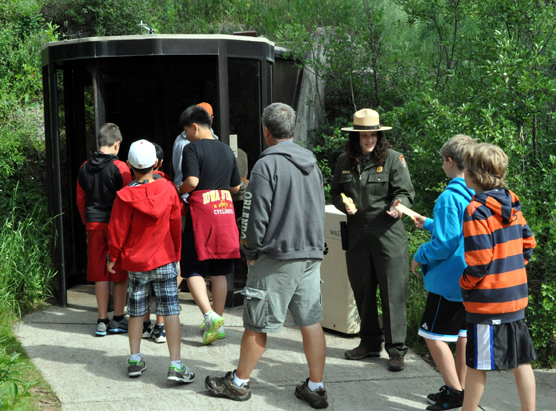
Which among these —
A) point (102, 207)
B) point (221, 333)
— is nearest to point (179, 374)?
point (221, 333)

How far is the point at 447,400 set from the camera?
11.8 ft

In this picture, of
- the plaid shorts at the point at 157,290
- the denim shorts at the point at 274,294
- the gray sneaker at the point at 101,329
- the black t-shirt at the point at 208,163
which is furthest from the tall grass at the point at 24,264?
the denim shorts at the point at 274,294

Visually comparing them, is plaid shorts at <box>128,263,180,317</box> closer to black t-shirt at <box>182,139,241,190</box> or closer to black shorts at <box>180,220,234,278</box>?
black shorts at <box>180,220,234,278</box>

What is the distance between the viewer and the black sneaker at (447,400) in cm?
359

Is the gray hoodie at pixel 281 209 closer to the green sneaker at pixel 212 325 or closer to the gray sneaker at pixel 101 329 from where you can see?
the green sneaker at pixel 212 325

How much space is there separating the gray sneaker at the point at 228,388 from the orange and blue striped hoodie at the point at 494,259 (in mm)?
1483

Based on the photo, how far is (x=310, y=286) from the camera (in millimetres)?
3654

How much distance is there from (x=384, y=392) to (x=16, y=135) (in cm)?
566

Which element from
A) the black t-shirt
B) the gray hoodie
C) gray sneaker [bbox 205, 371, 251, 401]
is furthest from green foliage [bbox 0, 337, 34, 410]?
the black t-shirt

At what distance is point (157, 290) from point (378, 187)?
1753 mm

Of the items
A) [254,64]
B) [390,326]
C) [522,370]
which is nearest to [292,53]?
[254,64]

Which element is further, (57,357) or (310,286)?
(57,357)

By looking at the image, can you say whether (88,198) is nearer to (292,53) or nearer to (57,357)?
(57,357)

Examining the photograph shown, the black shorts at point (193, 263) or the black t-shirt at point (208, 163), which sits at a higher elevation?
the black t-shirt at point (208, 163)
